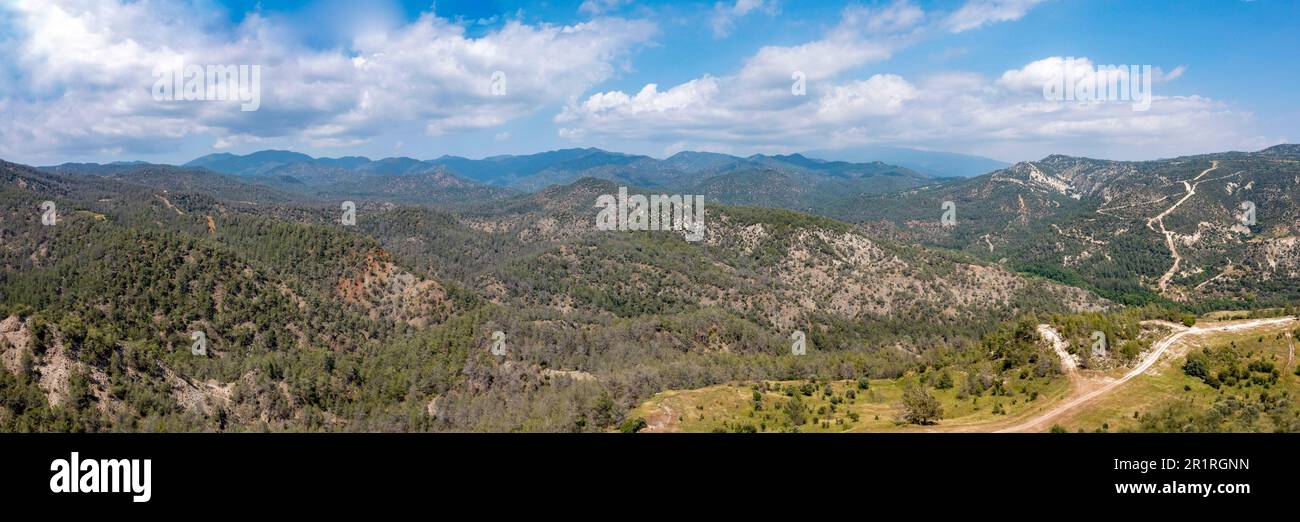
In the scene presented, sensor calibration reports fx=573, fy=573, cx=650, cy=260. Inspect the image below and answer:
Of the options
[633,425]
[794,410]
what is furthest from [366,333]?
[794,410]

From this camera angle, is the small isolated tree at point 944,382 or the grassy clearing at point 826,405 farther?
the small isolated tree at point 944,382

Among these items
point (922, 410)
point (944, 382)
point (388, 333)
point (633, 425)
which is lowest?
point (633, 425)

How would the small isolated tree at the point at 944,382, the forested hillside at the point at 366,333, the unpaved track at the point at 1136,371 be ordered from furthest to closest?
the small isolated tree at the point at 944,382 < the forested hillside at the point at 366,333 < the unpaved track at the point at 1136,371

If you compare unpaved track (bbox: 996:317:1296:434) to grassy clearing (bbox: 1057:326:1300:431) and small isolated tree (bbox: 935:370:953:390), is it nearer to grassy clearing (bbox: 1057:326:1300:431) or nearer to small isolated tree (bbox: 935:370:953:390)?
grassy clearing (bbox: 1057:326:1300:431)

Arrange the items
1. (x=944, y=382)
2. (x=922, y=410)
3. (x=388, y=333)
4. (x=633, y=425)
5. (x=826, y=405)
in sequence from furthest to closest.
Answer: (x=388, y=333) → (x=944, y=382) → (x=826, y=405) → (x=633, y=425) → (x=922, y=410)

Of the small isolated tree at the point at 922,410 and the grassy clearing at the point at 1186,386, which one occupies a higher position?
the grassy clearing at the point at 1186,386

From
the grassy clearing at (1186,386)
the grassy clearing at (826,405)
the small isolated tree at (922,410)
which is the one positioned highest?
the grassy clearing at (1186,386)

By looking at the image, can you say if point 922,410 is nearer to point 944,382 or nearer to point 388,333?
point 944,382

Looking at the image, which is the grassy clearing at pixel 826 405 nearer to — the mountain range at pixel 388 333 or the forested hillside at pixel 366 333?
the mountain range at pixel 388 333

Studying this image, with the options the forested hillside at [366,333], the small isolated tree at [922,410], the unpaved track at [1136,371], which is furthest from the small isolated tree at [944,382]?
the unpaved track at [1136,371]
